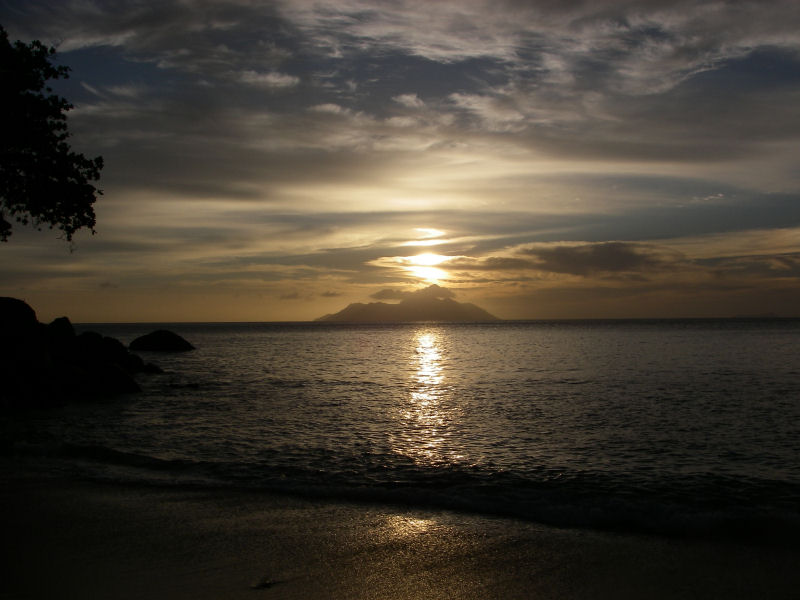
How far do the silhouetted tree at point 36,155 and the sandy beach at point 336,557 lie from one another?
15.7 m

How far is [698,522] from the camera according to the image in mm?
10195

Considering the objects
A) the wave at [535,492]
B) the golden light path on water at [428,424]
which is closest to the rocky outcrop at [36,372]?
the wave at [535,492]

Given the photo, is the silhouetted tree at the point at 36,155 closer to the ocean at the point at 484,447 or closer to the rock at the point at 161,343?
the ocean at the point at 484,447

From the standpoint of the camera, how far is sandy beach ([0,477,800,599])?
7.10 metres

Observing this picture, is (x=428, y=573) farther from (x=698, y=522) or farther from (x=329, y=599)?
(x=698, y=522)

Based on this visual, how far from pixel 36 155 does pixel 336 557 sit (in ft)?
71.1

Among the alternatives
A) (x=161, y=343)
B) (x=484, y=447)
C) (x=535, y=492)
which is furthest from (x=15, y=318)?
(x=161, y=343)

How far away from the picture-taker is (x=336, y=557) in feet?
26.8

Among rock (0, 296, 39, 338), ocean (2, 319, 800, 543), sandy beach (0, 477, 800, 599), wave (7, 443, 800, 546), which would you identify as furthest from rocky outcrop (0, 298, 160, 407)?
sandy beach (0, 477, 800, 599)

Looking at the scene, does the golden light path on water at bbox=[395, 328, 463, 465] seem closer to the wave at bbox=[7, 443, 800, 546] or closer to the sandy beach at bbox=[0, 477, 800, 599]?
the wave at bbox=[7, 443, 800, 546]

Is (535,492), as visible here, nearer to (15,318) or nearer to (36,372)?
(36,372)

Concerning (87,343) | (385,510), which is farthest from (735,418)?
(87,343)

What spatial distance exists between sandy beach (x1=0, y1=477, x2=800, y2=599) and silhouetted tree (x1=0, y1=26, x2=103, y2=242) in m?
15.7

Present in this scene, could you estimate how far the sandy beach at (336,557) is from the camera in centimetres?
710
